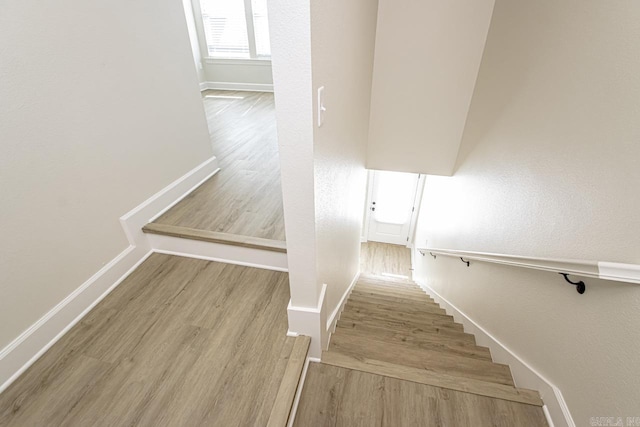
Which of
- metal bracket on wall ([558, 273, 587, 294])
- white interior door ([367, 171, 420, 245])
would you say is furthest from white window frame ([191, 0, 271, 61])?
metal bracket on wall ([558, 273, 587, 294])

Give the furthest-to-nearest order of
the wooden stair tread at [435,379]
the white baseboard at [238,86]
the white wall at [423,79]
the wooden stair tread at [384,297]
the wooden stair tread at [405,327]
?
the white baseboard at [238,86] < the wooden stair tread at [384,297] < the white wall at [423,79] < the wooden stair tread at [405,327] < the wooden stair tread at [435,379]

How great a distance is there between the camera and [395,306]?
3.01 m

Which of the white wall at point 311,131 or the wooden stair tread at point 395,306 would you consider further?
the wooden stair tread at point 395,306

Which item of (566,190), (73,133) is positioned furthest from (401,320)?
(73,133)

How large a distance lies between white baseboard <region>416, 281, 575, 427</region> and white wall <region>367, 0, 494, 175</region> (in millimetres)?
1767

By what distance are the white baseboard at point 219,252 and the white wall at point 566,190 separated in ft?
4.44

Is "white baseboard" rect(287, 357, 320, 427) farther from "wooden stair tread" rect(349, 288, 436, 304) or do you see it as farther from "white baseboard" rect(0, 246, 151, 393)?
"wooden stair tread" rect(349, 288, 436, 304)

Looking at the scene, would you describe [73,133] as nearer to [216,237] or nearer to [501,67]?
[216,237]

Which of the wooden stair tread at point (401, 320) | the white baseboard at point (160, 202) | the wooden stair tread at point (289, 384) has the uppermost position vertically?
the white baseboard at point (160, 202)

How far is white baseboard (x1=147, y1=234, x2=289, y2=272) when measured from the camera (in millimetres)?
1947

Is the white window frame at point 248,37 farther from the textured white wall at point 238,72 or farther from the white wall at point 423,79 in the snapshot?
the white wall at point 423,79

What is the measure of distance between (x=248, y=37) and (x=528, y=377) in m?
5.70

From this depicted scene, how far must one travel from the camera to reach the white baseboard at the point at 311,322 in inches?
59.2

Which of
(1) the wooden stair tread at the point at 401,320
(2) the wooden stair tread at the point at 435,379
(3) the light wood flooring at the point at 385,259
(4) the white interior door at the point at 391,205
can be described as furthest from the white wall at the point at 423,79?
(3) the light wood flooring at the point at 385,259
